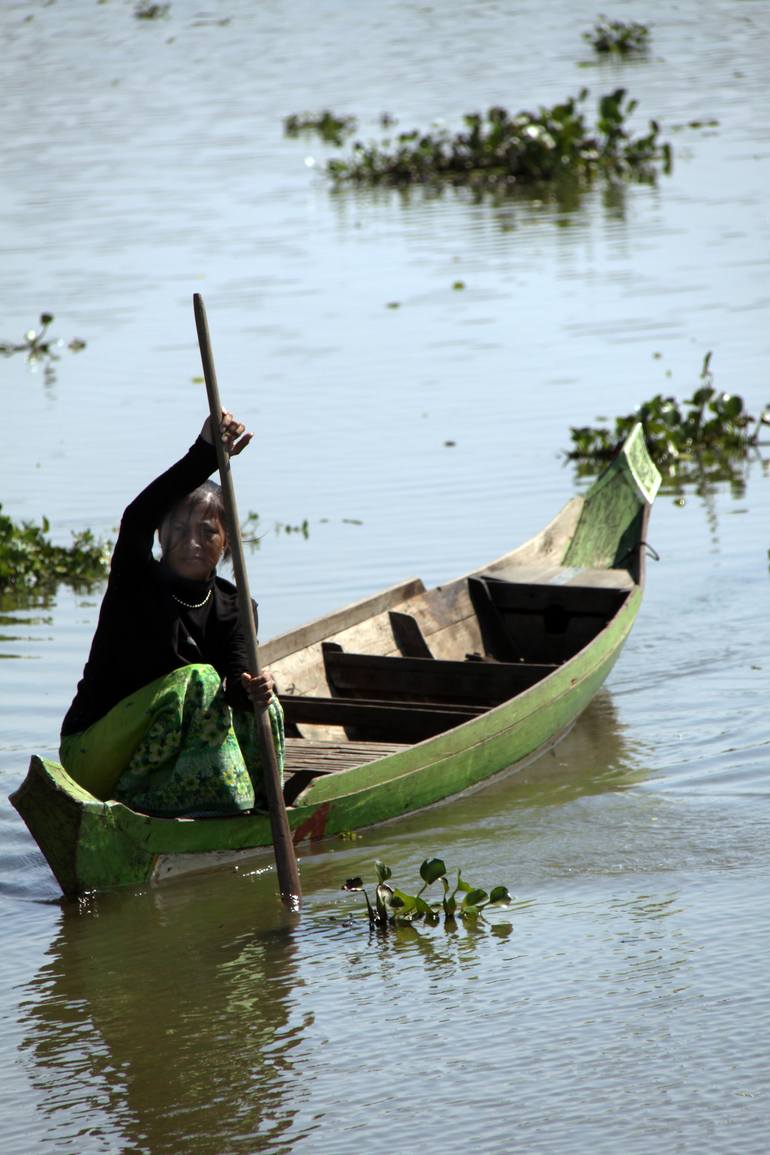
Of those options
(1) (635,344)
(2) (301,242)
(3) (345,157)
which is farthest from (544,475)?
(3) (345,157)

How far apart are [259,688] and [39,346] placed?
1045cm

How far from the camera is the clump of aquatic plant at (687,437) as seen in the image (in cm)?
1138

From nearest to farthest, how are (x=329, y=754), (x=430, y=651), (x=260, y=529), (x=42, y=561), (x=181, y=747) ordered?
(x=181, y=747) → (x=329, y=754) → (x=430, y=651) → (x=42, y=561) → (x=260, y=529)

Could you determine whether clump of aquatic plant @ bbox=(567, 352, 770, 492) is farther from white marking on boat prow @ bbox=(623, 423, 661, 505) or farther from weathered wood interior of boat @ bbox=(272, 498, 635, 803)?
weathered wood interior of boat @ bbox=(272, 498, 635, 803)

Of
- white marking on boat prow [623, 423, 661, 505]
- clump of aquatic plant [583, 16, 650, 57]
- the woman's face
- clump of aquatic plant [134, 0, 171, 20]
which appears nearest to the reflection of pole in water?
the woman's face

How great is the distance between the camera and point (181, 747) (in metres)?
5.76

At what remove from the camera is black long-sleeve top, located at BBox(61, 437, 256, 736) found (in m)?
5.42

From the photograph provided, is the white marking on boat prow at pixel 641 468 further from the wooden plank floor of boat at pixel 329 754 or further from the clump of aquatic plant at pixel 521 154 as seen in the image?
the clump of aquatic plant at pixel 521 154

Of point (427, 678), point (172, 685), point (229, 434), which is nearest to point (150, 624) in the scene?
point (172, 685)

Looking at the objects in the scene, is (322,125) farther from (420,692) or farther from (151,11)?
(420,692)

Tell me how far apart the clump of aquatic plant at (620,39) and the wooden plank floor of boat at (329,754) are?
2628 centimetres

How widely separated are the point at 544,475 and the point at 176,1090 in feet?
23.6

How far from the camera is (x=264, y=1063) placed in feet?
15.6

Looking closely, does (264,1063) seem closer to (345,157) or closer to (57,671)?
(57,671)
